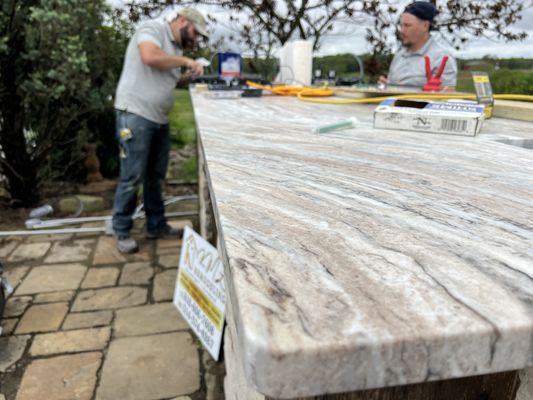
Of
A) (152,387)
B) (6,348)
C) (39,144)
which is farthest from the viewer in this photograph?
(39,144)

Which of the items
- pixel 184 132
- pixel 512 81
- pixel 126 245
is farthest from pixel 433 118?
pixel 184 132

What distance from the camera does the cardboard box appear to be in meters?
1.22

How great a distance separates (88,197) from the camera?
4426 mm

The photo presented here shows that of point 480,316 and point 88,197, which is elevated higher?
point 480,316

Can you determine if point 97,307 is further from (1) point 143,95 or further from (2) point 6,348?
(1) point 143,95

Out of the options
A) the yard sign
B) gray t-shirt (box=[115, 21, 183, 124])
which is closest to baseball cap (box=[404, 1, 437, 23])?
gray t-shirt (box=[115, 21, 183, 124])

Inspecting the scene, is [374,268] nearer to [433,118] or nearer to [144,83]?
[433,118]

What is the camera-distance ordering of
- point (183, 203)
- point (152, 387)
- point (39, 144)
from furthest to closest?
point (183, 203) → point (39, 144) → point (152, 387)

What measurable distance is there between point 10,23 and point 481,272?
14.7ft

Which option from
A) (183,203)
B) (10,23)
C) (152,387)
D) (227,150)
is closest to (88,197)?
(183,203)

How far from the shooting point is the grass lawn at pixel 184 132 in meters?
5.24

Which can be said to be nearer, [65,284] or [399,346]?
[399,346]

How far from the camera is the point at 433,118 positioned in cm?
127

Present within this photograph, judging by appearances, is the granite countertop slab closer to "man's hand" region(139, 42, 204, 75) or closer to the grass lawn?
"man's hand" region(139, 42, 204, 75)
